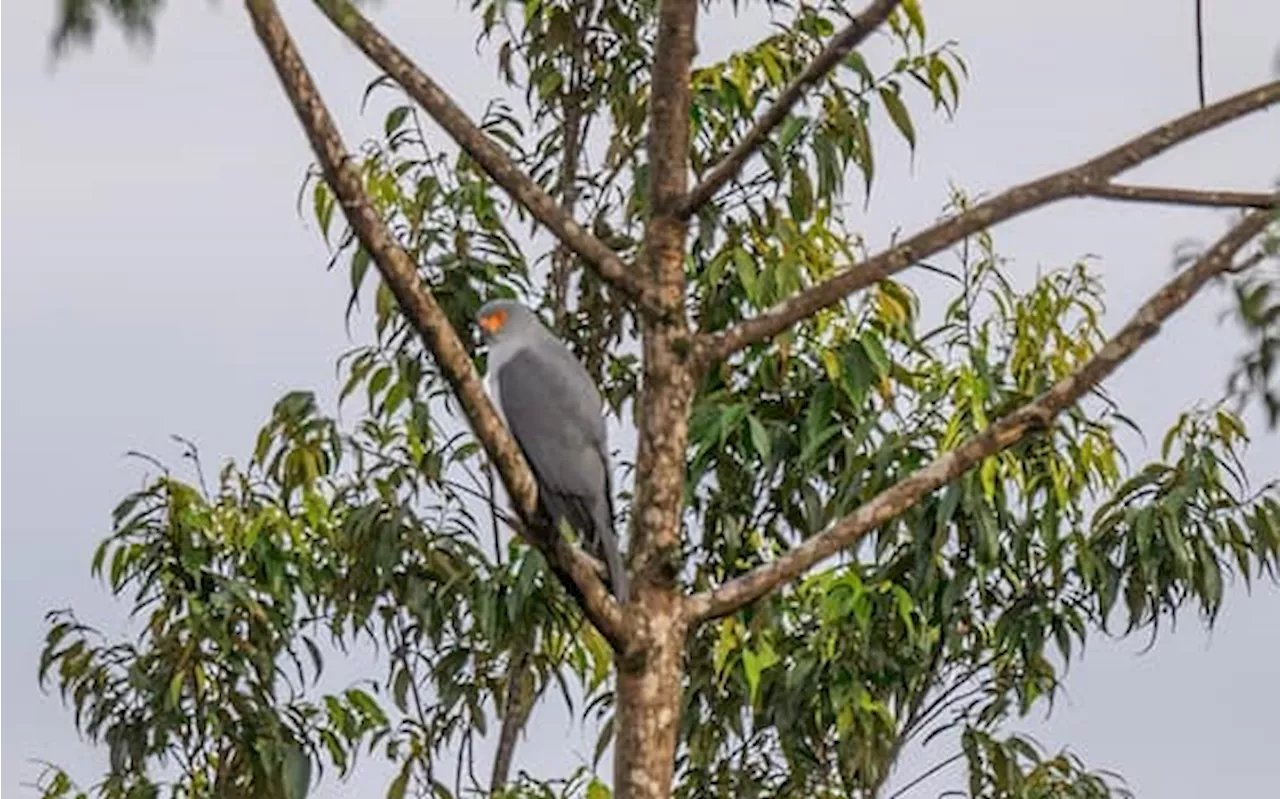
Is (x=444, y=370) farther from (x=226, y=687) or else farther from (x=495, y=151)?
(x=226, y=687)

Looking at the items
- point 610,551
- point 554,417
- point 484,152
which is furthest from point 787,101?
point 554,417

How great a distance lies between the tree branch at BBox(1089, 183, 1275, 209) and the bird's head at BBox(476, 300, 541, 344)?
1.19 metres

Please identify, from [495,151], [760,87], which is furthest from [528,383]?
[760,87]

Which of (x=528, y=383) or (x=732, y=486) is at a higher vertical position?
(x=732, y=486)

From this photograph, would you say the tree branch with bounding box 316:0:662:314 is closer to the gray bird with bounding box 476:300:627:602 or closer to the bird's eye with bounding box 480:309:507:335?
the gray bird with bounding box 476:300:627:602

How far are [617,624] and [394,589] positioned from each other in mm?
1888

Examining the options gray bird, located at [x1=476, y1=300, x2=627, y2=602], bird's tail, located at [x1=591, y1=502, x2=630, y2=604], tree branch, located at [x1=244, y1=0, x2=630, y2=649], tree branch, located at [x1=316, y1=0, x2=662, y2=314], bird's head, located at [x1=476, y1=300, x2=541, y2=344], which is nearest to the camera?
tree branch, located at [x1=244, y1=0, x2=630, y2=649]

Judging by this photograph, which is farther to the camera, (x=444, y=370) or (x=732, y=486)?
(x=732, y=486)

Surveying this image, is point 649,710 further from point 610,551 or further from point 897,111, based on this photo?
point 897,111

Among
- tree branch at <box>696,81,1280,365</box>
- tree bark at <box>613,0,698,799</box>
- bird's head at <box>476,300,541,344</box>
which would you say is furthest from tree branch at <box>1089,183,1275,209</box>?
bird's head at <box>476,300,541,344</box>

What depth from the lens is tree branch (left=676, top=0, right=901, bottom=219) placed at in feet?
13.2

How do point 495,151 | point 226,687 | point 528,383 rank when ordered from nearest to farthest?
point 495,151
point 528,383
point 226,687

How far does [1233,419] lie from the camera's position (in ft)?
17.9

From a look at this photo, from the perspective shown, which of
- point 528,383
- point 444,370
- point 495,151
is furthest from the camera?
point 528,383
